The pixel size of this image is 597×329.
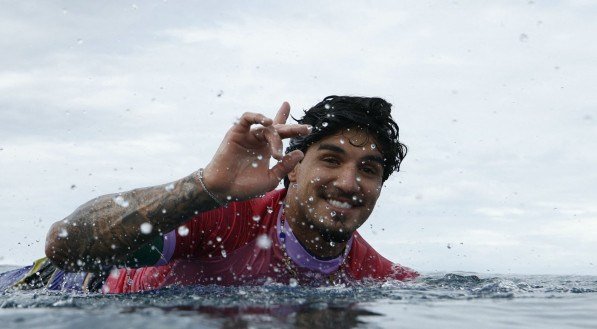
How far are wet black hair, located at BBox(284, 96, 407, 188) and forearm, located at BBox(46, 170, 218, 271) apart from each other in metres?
1.87

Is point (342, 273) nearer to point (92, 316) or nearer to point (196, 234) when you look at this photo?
point (196, 234)

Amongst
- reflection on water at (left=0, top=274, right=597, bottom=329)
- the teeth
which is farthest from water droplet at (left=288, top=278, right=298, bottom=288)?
the teeth

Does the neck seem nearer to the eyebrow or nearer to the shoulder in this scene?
the shoulder

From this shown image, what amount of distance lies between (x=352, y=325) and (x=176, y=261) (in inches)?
96.2

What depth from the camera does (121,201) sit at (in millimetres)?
4211

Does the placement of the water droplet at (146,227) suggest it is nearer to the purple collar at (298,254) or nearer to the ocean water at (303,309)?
the ocean water at (303,309)

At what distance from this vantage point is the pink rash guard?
4.64m

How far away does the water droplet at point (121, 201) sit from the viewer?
417 cm

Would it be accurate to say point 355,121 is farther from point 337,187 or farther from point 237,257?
point 237,257

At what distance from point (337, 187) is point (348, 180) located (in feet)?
0.35

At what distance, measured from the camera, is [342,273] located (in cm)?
544

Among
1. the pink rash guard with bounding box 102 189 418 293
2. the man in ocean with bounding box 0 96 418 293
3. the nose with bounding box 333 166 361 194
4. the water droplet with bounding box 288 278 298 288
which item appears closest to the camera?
the man in ocean with bounding box 0 96 418 293

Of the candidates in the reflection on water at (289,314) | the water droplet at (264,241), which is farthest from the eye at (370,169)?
the reflection on water at (289,314)

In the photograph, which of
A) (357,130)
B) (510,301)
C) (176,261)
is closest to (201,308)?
(176,261)
